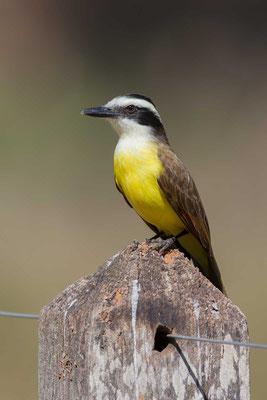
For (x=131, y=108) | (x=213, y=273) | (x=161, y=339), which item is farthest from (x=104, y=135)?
(x=161, y=339)

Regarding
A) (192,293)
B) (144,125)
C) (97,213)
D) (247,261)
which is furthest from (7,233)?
(192,293)

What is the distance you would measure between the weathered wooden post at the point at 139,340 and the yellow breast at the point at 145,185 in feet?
6.25

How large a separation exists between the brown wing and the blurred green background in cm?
119

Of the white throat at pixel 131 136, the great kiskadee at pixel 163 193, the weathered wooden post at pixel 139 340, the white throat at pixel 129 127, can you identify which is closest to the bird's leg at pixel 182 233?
the great kiskadee at pixel 163 193

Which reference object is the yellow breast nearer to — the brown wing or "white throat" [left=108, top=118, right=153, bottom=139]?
the brown wing

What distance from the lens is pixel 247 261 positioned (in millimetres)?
5777

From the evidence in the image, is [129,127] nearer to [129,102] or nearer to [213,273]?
[129,102]

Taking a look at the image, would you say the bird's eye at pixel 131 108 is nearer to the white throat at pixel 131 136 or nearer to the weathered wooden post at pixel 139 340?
the white throat at pixel 131 136

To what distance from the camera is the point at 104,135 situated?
6910 millimetres

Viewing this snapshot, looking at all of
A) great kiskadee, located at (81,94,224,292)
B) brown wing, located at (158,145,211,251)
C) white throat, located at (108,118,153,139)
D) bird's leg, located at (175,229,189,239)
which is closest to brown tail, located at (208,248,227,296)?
great kiskadee, located at (81,94,224,292)

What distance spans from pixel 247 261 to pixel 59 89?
8.14 feet

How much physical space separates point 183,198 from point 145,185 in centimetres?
18

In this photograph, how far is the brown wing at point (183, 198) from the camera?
382 centimetres

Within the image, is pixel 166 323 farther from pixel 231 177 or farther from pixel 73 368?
pixel 231 177
